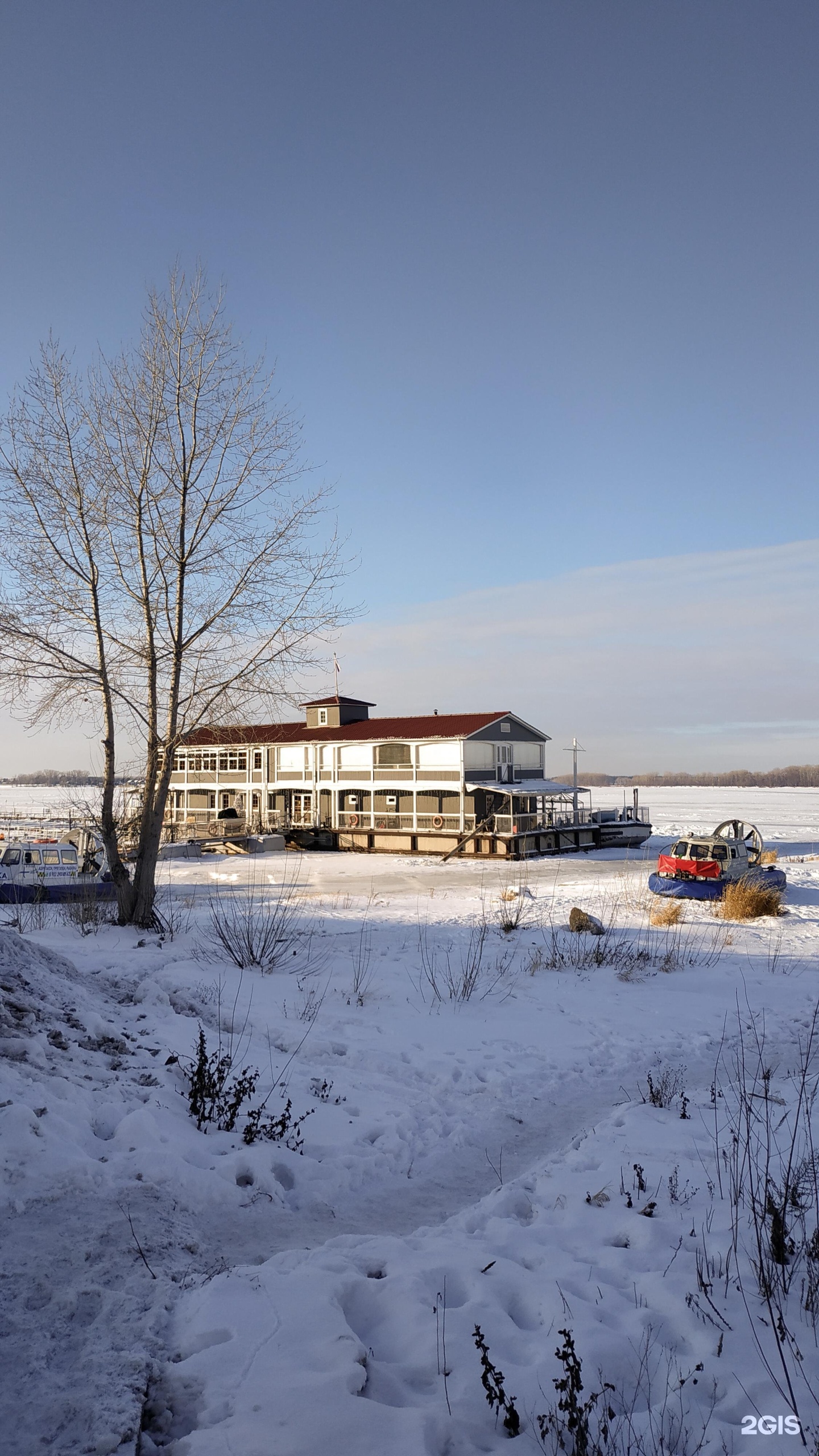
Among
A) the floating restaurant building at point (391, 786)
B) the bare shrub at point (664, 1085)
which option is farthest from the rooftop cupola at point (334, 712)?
the bare shrub at point (664, 1085)

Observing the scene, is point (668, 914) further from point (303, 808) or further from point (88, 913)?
point (303, 808)

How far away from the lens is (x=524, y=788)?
41375 millimetres

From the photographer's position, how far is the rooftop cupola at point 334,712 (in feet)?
160

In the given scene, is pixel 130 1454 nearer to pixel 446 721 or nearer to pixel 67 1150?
pixel 67 1150

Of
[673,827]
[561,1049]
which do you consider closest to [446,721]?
[673,827]

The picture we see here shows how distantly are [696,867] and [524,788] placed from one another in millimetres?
19329

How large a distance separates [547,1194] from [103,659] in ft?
36.2

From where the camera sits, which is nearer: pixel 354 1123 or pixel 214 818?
pixel 354 1123

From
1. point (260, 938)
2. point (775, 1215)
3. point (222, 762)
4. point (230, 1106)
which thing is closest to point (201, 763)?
point (222, 762)

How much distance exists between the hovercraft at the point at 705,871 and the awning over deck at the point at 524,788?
17172 millimetres

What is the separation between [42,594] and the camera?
12594 millimetres

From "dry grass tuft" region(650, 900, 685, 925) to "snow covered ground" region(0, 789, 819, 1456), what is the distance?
20.3 ft

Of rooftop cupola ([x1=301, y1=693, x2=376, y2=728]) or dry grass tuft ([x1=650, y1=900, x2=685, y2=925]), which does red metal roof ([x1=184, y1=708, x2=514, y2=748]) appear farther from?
dry grass tuft ([x1=650, y1=900, x2=685, y2=925])

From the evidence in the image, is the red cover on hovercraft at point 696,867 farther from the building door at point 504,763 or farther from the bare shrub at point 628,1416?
the building door at point 504,763
